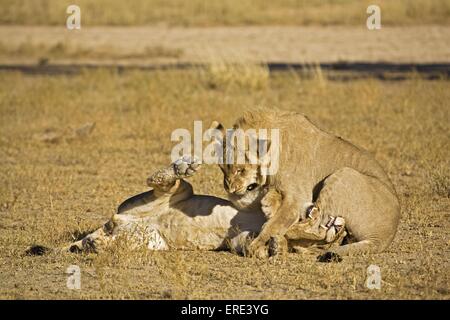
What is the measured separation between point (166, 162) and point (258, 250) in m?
4.70

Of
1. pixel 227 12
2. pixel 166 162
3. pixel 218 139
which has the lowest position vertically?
pixel 166 162

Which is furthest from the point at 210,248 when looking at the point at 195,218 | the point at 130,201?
the point at 130,201

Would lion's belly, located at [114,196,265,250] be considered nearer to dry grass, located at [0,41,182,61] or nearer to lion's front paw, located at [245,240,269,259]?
lion's front paw, located at [245,240,269,259]

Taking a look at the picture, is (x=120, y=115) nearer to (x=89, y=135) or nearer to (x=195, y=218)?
(x=89, y=135)

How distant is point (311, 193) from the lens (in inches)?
288

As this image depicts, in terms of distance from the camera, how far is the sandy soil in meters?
20.3

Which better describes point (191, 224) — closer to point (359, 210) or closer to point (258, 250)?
point (258, 250)

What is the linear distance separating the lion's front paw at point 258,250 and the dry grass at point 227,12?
17344 mm

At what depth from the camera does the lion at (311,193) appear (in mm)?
7141

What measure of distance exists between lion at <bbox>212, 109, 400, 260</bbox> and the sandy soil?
1105 cm

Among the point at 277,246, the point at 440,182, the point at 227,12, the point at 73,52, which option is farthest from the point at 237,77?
the point at 227,12

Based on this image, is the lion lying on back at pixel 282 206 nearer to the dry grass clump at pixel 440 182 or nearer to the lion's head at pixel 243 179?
the lion's head at pixel 243 179

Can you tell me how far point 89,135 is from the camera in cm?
1312
